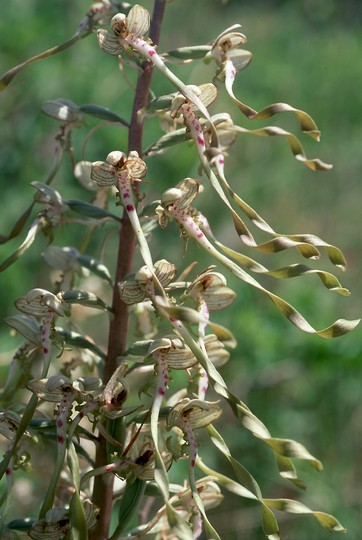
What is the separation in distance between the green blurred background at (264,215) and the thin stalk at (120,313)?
0.79 meters

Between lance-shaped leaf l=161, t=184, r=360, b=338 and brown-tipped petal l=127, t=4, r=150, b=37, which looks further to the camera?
brown-tipped petal l=127, t=4, r=150, b=37

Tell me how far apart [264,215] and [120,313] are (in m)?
2.56

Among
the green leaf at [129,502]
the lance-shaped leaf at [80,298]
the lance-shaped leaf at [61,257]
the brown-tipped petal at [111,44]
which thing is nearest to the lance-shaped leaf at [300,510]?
the green leaf at [129,502]

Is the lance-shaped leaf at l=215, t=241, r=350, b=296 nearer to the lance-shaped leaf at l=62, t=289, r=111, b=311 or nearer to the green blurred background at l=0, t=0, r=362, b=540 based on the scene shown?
the lance-shaped leaf at l=62, t=289, r=111, b=311

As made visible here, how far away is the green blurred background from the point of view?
93.9 inches

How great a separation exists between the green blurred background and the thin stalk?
0.79 meters

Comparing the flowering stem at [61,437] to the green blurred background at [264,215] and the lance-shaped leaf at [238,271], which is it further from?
the green blurred background at [264,215]

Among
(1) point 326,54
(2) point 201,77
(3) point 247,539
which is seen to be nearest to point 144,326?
(3) point 247,539

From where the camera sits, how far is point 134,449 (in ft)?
3.34

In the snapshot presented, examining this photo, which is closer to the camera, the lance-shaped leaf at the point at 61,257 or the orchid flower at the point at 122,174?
the orchid flower at the point at 122,174

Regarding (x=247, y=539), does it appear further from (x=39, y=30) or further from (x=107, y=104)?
(x=39, y=30)

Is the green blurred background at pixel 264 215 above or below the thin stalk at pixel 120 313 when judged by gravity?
below

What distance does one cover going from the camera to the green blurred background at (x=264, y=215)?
2.38 metres

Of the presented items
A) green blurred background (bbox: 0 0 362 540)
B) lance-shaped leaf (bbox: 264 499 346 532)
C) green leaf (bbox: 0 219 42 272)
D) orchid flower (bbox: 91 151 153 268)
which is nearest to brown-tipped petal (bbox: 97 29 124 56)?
orchid flower (bbox: 91 151 153 268)
